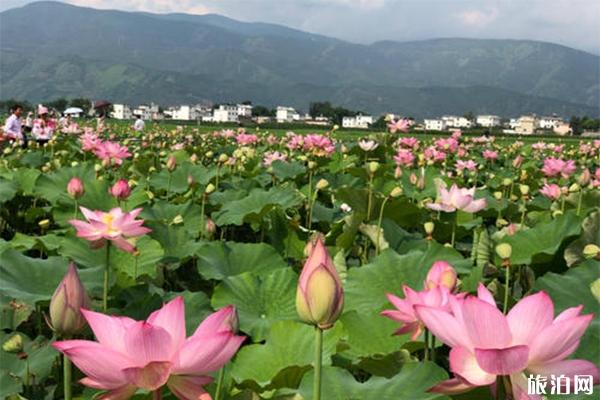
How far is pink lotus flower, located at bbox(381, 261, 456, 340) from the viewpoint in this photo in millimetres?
914

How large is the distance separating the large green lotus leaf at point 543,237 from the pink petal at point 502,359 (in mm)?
1205

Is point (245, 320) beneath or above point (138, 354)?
beneath

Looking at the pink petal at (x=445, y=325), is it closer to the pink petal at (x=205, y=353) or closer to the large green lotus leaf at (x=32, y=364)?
the pink petal at (x=205, y=353)

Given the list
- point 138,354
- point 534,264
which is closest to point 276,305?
point 534,264

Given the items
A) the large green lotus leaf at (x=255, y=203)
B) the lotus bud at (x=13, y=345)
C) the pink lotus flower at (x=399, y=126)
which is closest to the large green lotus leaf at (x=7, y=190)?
the large green lotus leaf at (x=255, y=203)

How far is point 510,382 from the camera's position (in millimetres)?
718

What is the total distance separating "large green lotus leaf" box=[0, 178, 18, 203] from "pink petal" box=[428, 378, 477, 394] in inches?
99.1

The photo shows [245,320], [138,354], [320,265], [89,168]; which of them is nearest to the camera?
[138,354]

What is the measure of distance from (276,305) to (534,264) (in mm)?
789

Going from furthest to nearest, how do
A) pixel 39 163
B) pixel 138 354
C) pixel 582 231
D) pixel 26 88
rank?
pixel 26 88
pixel 39 163
pixel 582 231
pixel 138 354

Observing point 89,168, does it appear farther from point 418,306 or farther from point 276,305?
point 418,306

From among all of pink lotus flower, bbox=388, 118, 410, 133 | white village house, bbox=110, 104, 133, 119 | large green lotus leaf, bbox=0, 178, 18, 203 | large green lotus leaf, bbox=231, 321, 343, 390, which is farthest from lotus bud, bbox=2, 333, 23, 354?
white village house, bbox=110, 104, 133, 119

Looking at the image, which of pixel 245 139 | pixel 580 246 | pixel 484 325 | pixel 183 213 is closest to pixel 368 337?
pixel 484 325

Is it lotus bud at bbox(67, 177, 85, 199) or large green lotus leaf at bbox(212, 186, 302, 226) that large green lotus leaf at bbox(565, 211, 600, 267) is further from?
lotus bud at bbox(67, 177, 85, 199)
